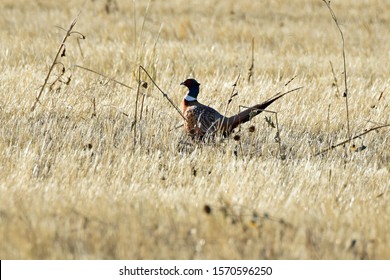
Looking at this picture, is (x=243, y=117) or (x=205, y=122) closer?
(x=243, y=117)

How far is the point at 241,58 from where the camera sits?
1168 centimetres

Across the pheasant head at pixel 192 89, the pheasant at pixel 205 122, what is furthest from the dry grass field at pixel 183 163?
the pheasant head at pixel 192 89

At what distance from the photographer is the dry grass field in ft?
14.0

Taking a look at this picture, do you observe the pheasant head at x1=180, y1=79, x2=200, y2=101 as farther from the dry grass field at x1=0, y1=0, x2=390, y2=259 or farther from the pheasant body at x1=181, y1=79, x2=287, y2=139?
the dry grass field at x1=0, y1=0, x2=390, y2=259

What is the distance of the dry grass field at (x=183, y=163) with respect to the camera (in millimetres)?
4258

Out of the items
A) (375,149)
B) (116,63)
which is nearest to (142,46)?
(116,63)

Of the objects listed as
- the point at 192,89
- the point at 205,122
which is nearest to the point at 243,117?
the point at 205,122

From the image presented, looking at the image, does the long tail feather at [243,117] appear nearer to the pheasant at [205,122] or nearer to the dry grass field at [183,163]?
the pheasant at [205,122]

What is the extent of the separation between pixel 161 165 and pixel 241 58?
19.5ft

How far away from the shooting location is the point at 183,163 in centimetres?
595

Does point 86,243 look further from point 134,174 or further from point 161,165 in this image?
point 161,165

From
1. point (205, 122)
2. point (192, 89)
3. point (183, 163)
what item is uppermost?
point (192, 89)

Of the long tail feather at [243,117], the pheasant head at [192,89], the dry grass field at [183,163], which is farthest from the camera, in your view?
the pheasant head at [192,89]

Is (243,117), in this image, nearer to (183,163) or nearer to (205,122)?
(205,122)
